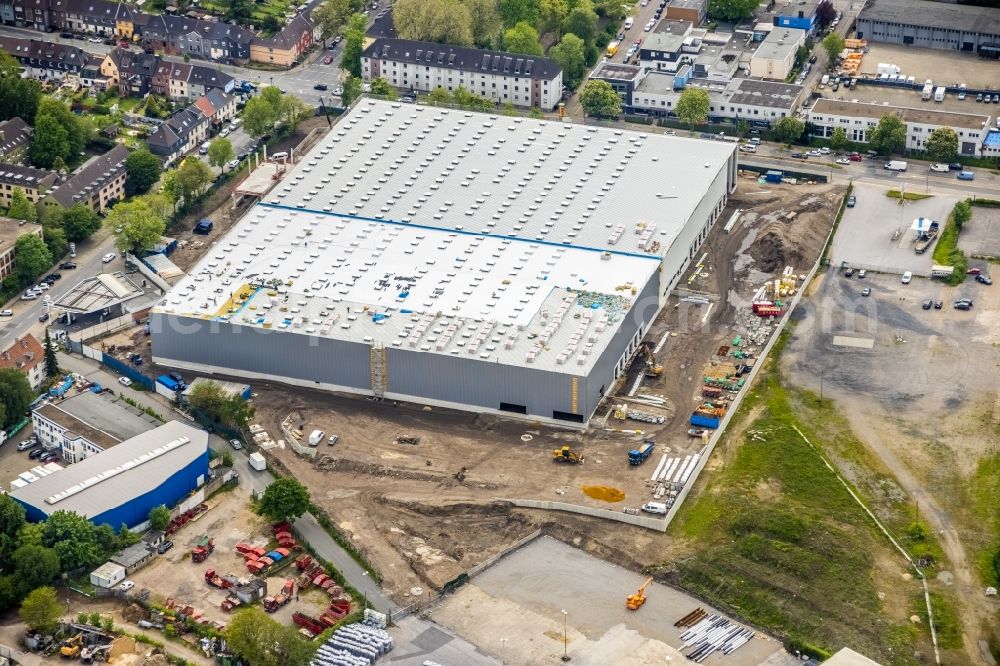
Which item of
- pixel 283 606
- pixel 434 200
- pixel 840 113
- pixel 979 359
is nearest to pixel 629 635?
pixel 283 606

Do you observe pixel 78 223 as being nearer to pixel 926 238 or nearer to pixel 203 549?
pixel 203 549

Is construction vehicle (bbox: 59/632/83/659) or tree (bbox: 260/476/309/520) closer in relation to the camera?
construction vehicle (bbox: 59/632/83/659)

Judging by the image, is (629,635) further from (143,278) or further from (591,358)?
(143,278)

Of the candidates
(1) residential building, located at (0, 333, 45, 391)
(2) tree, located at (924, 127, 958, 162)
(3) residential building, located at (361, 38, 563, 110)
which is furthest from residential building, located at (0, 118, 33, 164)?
(2) tree, located at (924, 127, 958, 162)

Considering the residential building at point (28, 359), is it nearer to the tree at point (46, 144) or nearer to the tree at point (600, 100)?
the tree at point (46, 144)

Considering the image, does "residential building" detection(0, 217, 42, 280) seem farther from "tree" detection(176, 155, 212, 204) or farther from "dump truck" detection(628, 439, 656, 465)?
"dump truck" detection(628, 439, 656, 465)

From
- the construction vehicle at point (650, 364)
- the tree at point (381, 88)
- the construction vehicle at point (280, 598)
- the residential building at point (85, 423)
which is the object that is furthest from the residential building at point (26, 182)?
the construction vehicle at point (280, 598)
